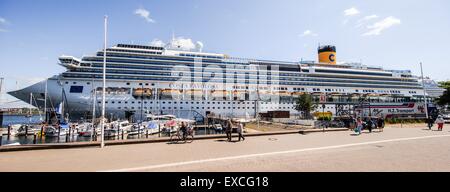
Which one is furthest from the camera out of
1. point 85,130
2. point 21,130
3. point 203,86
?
point 203,86

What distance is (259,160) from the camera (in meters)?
6.28

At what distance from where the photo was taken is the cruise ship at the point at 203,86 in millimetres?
42156

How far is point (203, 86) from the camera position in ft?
164

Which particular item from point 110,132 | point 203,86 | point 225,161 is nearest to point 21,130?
point 110,132

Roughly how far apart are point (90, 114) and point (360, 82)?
238ft

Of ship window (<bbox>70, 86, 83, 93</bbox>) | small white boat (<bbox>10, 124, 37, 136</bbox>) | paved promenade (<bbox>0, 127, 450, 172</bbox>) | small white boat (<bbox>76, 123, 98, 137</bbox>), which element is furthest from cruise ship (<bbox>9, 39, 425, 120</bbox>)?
paved promenade (<bbox>0, 127, 450, 172</bbox>)

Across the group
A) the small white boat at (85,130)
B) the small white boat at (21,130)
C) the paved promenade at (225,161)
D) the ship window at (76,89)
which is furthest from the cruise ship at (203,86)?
the paved promenade at (225,161)

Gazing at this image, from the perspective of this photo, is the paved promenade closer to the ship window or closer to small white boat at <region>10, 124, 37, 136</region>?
small white boat at <region>10, 124, 37, 136</region>

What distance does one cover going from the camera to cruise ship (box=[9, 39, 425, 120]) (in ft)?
138

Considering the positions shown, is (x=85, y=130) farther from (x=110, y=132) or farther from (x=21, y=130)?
(x=21, y=130)

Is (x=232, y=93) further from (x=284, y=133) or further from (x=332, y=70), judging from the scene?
(x=284, y=133)

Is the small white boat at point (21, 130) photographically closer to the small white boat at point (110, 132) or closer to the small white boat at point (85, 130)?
the small white boat at point (85, 130)
